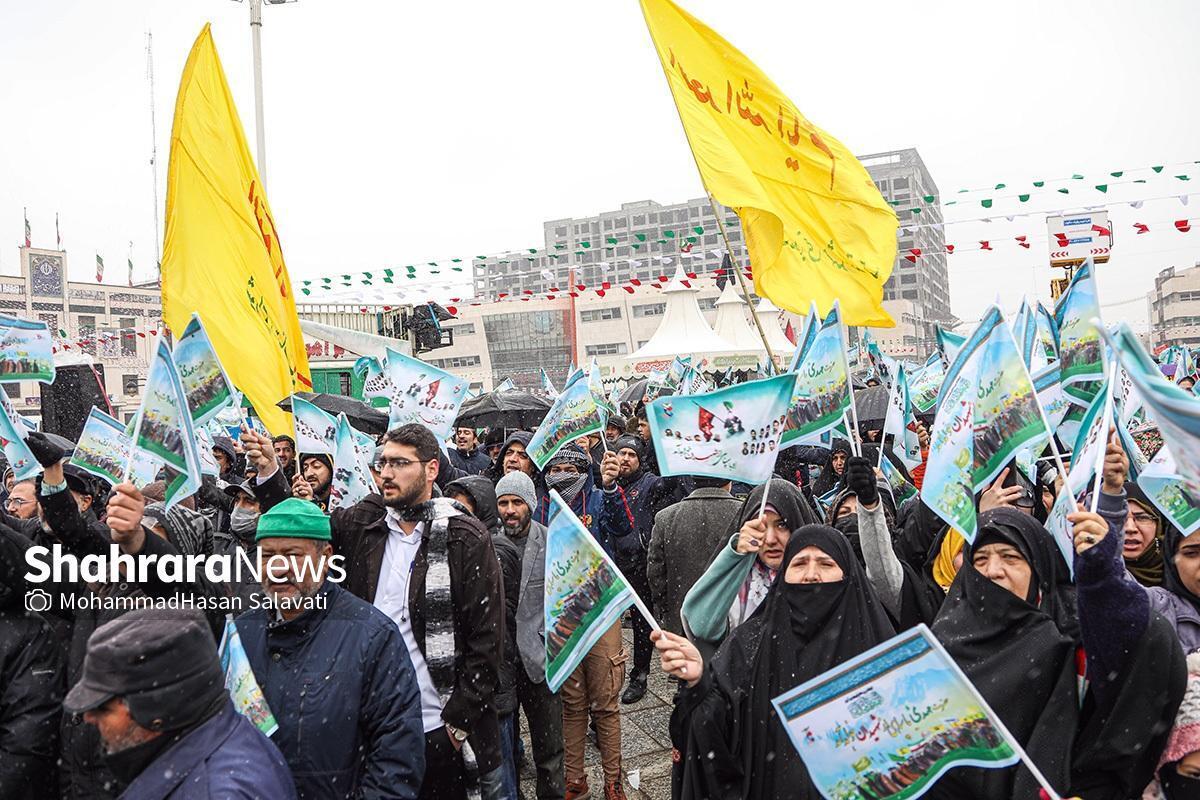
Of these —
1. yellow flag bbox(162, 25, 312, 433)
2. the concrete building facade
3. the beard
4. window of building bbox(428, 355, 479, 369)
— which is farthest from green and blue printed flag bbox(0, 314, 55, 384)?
the concrete building facade

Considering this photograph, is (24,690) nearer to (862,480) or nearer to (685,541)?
(685,541)

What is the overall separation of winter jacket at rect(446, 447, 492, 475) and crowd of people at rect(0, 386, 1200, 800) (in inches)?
160

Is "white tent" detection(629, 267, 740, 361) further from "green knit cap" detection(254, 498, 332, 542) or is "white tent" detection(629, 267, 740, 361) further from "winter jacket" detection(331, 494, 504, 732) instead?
"green knit cap" detection(254, 498, 332, 542)

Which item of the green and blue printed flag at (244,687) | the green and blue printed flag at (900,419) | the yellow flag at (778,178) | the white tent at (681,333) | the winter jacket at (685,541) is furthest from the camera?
the white tent at (681,333)

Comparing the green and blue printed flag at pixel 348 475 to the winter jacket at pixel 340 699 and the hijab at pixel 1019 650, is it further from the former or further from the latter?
the hijab at pixel 1019 650

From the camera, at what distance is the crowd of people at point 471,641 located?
2.17 meters

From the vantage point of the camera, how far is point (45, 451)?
12.4ft

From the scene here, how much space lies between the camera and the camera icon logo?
3281 mm

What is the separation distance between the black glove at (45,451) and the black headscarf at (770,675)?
2.81 meters

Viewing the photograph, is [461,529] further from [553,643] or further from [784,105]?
[784,105]

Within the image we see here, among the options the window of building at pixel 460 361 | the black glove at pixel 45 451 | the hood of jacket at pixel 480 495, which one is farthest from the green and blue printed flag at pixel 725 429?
the window of building at pixel 460 361

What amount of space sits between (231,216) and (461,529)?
2.69 meters

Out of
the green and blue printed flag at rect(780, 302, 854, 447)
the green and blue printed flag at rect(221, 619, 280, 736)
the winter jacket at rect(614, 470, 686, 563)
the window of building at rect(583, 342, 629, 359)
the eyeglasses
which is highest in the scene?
the green and blue printed flag at rect(780, 302, 854, 447)

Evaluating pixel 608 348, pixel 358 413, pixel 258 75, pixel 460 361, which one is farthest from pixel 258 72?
pixel 460 361
